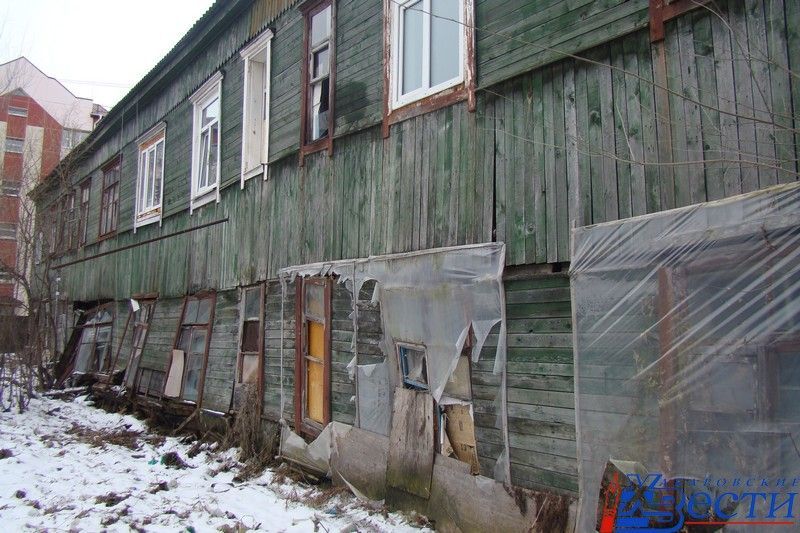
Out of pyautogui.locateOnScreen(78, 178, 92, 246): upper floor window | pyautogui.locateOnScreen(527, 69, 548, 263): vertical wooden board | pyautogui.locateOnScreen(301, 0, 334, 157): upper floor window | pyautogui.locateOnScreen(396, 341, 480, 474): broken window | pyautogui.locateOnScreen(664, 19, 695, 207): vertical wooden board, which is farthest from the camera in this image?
pyautogui.locateOnScreen(78, 178, 92, 246): upper floor window

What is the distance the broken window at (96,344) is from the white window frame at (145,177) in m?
2.76

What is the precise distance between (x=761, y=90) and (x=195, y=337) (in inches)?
352

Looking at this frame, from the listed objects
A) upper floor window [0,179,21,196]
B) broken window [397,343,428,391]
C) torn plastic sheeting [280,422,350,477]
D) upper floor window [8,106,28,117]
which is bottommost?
torn plastic sheeting [280,422,350,477]

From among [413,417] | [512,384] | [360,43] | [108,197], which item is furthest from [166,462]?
[108,197]

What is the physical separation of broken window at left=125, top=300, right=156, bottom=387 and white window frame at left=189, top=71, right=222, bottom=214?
270cm

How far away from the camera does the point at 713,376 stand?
308 centimetres

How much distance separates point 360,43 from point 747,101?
14.3 feet

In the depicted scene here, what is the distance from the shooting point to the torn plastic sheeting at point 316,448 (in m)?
6.25

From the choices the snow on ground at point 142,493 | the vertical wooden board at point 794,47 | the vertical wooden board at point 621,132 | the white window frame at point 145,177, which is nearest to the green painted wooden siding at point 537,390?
the vertical wooden board at point 621,132

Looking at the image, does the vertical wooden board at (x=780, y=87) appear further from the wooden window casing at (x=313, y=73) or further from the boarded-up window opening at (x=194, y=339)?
the boarded-up window opening at (x=194, y=339)

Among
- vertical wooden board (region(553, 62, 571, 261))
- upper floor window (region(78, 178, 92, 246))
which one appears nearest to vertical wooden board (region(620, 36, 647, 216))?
vertical wooden board (region(553, 62, 571, 261))

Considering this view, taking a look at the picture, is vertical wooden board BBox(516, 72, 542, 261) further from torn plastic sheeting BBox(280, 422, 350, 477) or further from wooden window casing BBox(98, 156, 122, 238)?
wooden window casing BBox(98, 156, 122, 238)

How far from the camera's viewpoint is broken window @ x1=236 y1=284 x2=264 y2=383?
8086mm

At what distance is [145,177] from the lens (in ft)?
42.5
